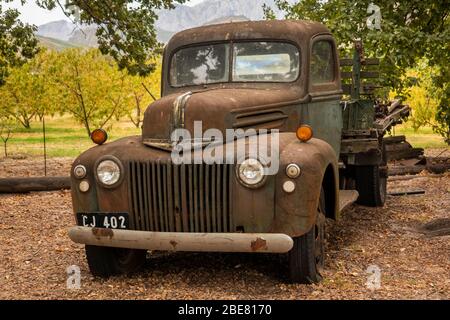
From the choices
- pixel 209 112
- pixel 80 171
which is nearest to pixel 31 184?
pixel 80 171

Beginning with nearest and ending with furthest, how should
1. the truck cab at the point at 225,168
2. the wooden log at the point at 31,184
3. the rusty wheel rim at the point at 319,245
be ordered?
the truck cab at the point at 225,168 < the rusty wheel rim at the point at 319,245 < the wooden log at the point at 31,184

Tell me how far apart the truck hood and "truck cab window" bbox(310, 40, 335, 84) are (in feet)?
2.91

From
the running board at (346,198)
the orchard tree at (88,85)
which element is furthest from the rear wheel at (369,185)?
the orchard tree at (88,85)

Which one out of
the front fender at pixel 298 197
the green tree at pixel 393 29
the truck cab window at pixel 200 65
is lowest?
the front fender at pixel 298 197

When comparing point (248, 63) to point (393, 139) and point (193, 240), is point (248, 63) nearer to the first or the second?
point (193, 240)

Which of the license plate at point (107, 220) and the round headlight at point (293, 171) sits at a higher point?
the round headlight at point (293, 171)

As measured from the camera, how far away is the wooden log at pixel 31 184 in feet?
39.0

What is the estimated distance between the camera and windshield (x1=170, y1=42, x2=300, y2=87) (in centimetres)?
627

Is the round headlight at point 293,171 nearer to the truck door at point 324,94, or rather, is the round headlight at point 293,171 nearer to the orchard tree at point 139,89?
the truck door at point 324,94

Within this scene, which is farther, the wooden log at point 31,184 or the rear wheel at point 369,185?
the wooden log at point 31,184

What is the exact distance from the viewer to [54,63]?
34219 millimetres

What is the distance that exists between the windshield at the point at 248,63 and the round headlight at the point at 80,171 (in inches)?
64.4

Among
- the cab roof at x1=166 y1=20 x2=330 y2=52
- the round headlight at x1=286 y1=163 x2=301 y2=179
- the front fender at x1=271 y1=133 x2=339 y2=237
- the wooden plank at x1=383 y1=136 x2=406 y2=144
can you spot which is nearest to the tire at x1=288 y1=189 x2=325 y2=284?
the front fender at x1=271 y1=133 x2=339 y2=237
